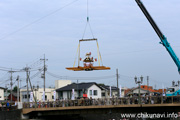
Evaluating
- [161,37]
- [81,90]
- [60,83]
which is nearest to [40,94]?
[60,83]

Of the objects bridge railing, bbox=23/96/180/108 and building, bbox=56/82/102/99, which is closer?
bridge railing, bbox=23/96/180/108

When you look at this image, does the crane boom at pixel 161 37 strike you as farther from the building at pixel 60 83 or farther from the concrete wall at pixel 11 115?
the building at pixel 60 83

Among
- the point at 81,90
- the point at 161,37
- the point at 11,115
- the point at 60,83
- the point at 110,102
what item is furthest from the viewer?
the point at 60,83

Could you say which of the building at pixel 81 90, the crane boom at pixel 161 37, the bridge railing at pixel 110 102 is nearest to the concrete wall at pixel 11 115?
the bridge railing at pixel 110 102

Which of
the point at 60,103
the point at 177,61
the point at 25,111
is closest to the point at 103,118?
the point at 60,103

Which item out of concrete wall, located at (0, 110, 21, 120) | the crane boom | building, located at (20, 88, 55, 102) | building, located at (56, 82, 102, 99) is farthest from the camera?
building, located at (20, 88, 55, 102)

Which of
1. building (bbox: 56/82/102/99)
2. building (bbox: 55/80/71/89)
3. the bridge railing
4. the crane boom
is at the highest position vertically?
the crane boom

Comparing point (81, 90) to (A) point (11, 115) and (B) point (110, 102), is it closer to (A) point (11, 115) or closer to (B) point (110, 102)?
(A) point (11, 115)

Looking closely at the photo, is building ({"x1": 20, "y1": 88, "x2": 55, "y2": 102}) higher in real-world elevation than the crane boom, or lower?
→ lower

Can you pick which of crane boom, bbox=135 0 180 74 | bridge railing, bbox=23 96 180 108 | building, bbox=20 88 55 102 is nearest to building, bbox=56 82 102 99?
building, bbox=20 88 55 102

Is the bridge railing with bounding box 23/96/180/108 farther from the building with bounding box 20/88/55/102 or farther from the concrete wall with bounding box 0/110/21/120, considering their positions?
the building with bounding box 20/88/55/102

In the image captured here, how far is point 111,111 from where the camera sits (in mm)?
46000

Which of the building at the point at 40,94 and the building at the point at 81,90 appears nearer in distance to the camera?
the building at the point at 81,90

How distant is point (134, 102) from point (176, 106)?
5588 mm
